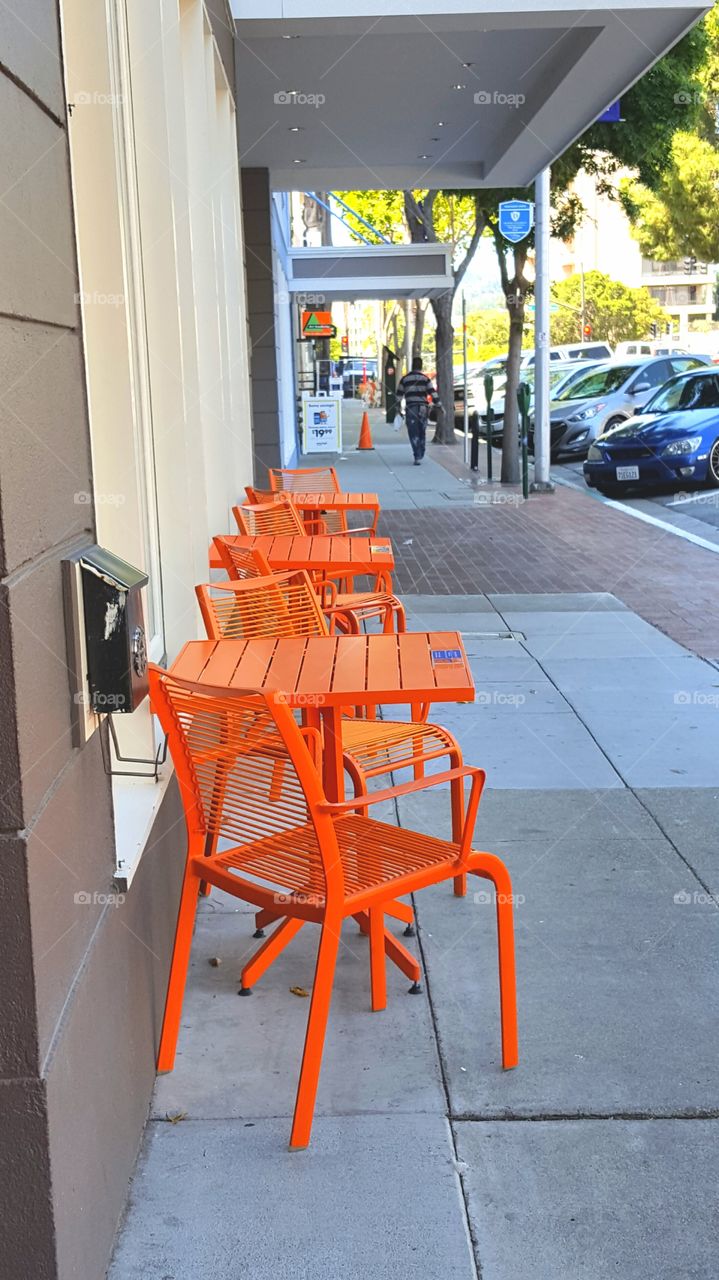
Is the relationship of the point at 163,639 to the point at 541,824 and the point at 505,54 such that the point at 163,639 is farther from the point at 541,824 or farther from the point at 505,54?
the point at 505,54

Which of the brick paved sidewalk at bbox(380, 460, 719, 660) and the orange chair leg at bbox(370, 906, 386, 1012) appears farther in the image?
the brick paved sidewalk at bbox(380, 460, 719, 660)

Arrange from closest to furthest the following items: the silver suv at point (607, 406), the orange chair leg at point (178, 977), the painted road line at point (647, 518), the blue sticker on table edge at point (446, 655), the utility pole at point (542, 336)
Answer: the orange chair leg at point (178, 977) < the blue sticker on table edge at point (446, 655) < the painted road line at point (647, 518) < the utility pole at point (542, 336) < the silver suv at point (607, 406)

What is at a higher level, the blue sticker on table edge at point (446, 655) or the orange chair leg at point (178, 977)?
the blue sticker on table edge at point (446, 655)

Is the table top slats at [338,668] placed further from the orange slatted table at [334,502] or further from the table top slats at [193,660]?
the orange slatted table at [334,502]

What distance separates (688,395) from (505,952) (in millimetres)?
16040

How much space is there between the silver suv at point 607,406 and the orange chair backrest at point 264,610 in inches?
725

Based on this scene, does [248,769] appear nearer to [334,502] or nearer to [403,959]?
[403,959]

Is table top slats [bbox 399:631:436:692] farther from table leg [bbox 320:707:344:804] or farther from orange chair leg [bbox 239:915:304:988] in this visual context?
orange chair leg [bbox 239:915:304:988]

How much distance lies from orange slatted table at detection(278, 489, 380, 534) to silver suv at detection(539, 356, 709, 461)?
46.5 ft

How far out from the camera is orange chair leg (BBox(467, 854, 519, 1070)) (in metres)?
3.46

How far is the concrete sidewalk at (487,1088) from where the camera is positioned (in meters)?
2.80

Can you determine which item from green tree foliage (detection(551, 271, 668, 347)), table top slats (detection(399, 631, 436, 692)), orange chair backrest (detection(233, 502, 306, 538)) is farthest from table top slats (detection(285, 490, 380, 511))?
green tree foliage (detection(551, 271, 668, 347))

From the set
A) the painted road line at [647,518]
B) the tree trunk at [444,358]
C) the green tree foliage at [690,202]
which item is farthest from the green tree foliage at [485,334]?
A: the painted road line at [647,518]

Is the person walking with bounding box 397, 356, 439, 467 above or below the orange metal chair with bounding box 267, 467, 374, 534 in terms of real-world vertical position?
above
